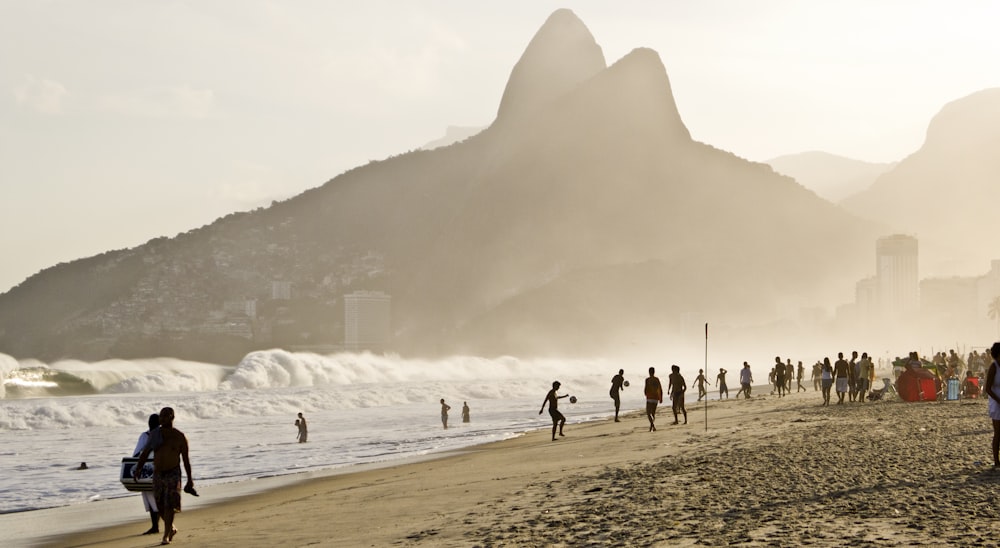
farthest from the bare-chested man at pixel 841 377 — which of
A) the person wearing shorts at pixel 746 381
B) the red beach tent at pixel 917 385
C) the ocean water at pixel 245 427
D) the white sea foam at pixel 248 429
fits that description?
the person wearing shorts at pixel 746 381

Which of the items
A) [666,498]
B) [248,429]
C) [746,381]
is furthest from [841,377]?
[248,429]

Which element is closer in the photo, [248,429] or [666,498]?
[666,498]

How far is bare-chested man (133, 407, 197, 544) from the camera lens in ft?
37.2

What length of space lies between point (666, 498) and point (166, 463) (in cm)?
600

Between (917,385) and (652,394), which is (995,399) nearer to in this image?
(652,394)

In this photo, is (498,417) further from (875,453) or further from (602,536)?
(602,536)

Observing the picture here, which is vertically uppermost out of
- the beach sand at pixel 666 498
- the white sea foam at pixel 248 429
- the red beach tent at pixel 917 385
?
the red beach tent at pixel 917 385

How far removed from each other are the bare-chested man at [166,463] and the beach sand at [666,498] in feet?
2.05

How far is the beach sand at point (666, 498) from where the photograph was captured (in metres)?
9.19

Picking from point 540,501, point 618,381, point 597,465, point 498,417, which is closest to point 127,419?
point 498,417

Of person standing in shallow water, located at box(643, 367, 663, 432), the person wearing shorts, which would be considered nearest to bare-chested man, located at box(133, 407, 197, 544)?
person standing in shallow water, located at box(643, 367, 663, 432)

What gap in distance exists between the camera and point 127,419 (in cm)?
4922

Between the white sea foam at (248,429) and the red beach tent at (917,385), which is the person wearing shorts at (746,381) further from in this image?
the red beach tent at (917,385)

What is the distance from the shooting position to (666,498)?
444 inches
